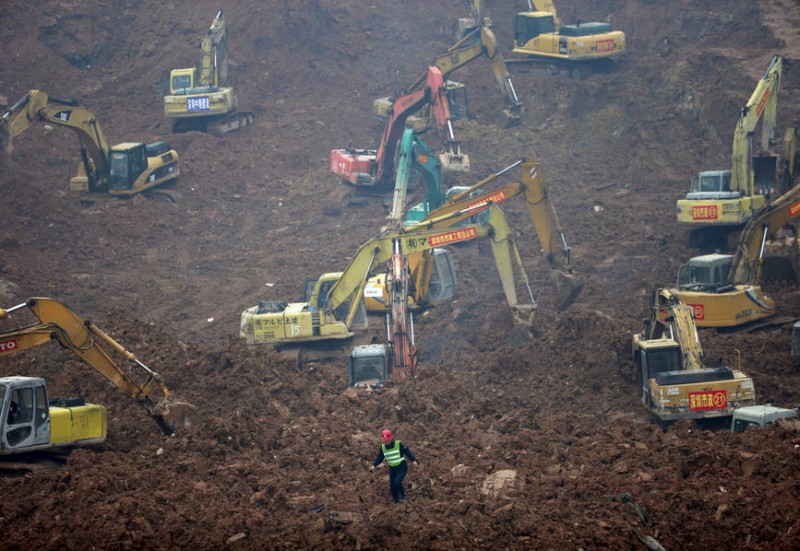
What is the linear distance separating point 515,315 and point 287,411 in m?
6.50

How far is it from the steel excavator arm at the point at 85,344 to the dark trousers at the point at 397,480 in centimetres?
525

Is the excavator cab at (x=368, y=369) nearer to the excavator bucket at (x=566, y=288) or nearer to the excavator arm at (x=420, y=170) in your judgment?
the excavator arm at (x=420, y=170)

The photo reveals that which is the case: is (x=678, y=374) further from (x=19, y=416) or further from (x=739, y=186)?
(x=739, y=186)

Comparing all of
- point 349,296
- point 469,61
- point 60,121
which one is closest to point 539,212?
point 349,296

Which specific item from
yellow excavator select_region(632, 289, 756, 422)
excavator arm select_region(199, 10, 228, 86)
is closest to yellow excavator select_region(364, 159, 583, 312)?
yellow excavator select_region(632, 289, 756, 422)

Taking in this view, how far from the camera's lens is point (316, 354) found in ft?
76.2

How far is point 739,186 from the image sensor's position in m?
26.6

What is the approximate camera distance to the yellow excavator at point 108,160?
32938 millimetres

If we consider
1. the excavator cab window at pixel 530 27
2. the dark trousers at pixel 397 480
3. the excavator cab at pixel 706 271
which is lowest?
the dark trousers at pixel 397 480

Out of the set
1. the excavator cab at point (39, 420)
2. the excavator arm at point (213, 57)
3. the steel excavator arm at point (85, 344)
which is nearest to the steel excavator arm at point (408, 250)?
the steel excavator arm at point (85, 344)

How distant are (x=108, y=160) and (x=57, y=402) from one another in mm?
19138

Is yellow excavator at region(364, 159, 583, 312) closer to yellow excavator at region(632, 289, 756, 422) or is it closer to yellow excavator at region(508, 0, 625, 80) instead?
yellow excavator at region(632, 289, 756, 422)

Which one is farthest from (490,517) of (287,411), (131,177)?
(131,177)

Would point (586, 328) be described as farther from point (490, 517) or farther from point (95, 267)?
point (95, 267)
